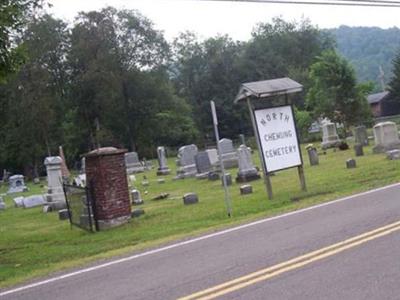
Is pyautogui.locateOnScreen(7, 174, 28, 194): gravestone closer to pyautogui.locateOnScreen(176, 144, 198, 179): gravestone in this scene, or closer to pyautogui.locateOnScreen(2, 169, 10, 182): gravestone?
pyautogui.locateOnScreen(176, 144, 198, 179): gravestone

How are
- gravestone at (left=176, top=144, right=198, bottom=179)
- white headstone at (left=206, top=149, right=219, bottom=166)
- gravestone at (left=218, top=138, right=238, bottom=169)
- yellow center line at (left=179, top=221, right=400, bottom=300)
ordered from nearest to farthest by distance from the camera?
yellow center line at (left=179, top=221, right=400, bottom=300)
white headstone at (left=206, top=149, right=219, bottom=166)
gravestone at (left=176, top=144, right=198, bottom=179)
gravestone at (left=218, top=138, right=238, bottom=169)

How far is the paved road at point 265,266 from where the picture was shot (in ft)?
20.1

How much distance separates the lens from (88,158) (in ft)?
47.0

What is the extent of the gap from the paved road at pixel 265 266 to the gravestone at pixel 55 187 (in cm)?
1269

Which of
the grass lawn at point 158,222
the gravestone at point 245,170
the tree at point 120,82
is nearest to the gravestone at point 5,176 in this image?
the tree at point 120,82

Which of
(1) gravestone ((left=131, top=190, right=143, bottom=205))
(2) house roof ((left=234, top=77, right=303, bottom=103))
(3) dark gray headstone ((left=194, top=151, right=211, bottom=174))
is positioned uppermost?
(2) house roof ((left=234, top=77, right=303, bottom=103))

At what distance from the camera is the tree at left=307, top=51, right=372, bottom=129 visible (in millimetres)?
42031

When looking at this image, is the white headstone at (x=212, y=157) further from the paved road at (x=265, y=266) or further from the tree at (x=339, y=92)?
the paved road at (x=265, y=266)

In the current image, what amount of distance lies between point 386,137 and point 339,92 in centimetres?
1517

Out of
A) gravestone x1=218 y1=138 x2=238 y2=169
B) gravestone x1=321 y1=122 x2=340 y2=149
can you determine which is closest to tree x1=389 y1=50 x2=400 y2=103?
gravestone x1=321 y1=122 x2=340 y2=149

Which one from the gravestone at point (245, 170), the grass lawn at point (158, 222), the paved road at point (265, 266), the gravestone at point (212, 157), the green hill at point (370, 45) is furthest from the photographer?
the green hill at point (370, 45)

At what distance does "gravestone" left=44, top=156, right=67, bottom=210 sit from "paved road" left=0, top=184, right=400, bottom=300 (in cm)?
1269

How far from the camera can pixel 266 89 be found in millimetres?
15844

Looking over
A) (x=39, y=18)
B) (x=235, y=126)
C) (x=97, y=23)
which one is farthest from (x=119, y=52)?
(x=235, y=126)
